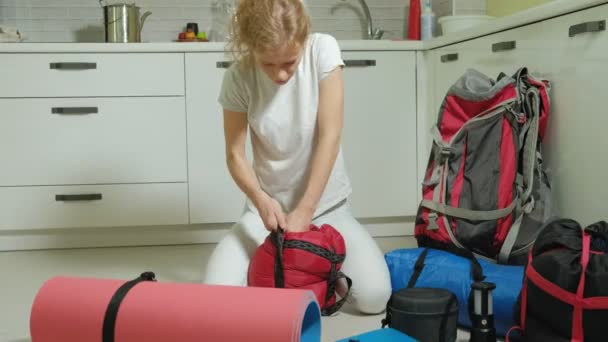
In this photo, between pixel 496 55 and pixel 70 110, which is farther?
pixel 70 110

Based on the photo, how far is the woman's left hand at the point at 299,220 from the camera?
1.86 m

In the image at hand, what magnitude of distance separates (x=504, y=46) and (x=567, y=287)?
1076 mm

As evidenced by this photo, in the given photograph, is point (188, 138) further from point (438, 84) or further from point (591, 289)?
point (591, 289)

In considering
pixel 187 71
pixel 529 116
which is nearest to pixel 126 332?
pixel 529 116

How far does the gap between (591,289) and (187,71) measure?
1968 millimetres

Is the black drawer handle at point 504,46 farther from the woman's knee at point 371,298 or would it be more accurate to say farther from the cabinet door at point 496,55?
the woman's knee at point 371,298

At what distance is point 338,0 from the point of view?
11.8 ft

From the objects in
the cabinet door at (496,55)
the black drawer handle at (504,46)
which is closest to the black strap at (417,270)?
the cabinet door at (496,55)

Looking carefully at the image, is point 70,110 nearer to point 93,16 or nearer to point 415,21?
point 93,16

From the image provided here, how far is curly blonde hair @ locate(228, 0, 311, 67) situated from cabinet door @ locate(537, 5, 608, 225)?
715mm

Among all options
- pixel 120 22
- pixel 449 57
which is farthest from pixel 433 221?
pixel 120 22

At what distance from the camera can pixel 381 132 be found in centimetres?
309

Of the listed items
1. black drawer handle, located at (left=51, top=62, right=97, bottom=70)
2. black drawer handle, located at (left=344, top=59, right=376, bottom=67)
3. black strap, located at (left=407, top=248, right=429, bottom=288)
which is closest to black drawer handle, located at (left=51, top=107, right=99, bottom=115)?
black drawer handle, located at (left=51, top=62, right=97, bottom=70)

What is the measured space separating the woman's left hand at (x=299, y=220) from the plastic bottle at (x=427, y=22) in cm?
154
